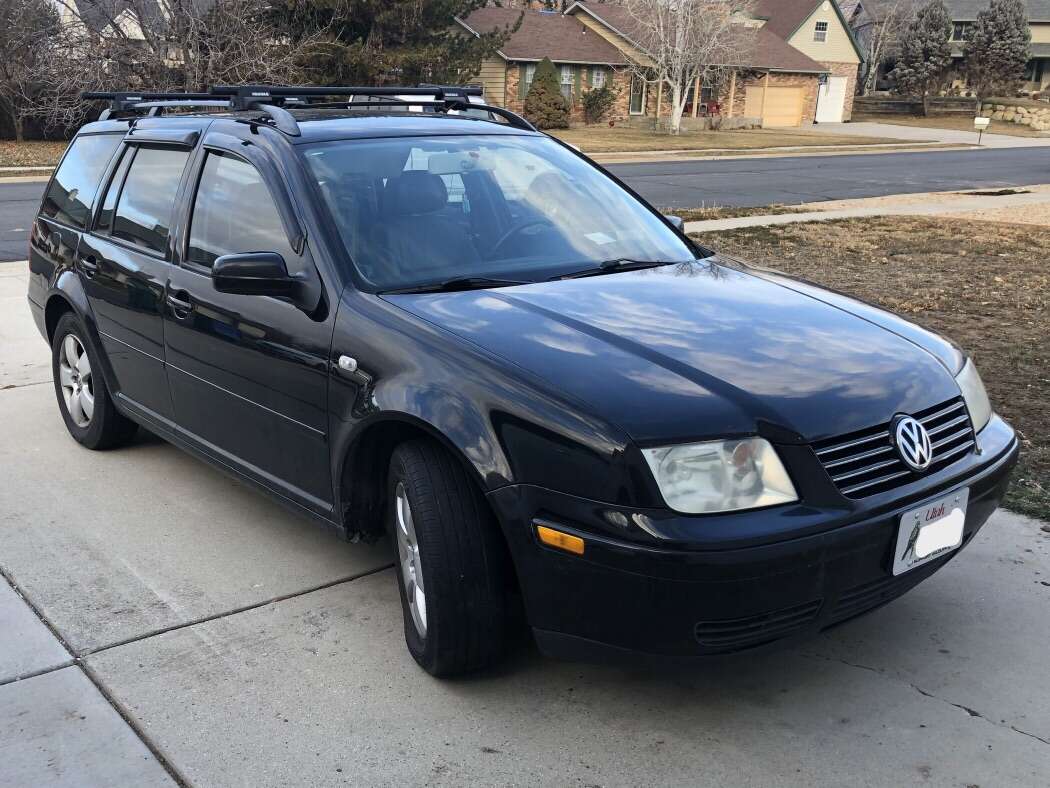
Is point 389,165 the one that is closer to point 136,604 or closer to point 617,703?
point 136,604

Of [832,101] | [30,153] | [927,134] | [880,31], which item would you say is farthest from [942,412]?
[880,31]

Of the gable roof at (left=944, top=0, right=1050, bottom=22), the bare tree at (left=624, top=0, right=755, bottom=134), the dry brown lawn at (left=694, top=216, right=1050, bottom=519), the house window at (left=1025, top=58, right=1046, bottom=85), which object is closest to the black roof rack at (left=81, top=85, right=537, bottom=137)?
the dry brown lawn at (left=694, top=216, right=1050, bottom=519)

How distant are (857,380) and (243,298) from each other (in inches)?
86.9

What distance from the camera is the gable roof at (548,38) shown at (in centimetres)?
4481

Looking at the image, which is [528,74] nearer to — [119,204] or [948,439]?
[119,204]

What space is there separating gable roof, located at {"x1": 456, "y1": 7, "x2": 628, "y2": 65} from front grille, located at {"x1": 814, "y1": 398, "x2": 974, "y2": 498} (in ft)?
140

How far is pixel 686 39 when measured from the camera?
41312mm

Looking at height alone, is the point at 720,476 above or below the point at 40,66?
below

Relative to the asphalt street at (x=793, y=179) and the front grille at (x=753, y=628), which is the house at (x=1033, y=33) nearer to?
the asphalt street at (x=793, y=179)

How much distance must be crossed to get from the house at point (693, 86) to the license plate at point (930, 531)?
138 feet

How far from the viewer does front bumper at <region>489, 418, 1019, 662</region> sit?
2.73 m

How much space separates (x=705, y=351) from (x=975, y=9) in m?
76.7

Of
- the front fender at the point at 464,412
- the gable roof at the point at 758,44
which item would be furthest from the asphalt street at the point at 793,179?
the gable roof at the point at 758,44

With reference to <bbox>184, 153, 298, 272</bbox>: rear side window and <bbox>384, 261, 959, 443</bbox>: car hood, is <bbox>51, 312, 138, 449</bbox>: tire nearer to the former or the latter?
<bbox>184, 153, 298, 272</bbox>: rear side window
